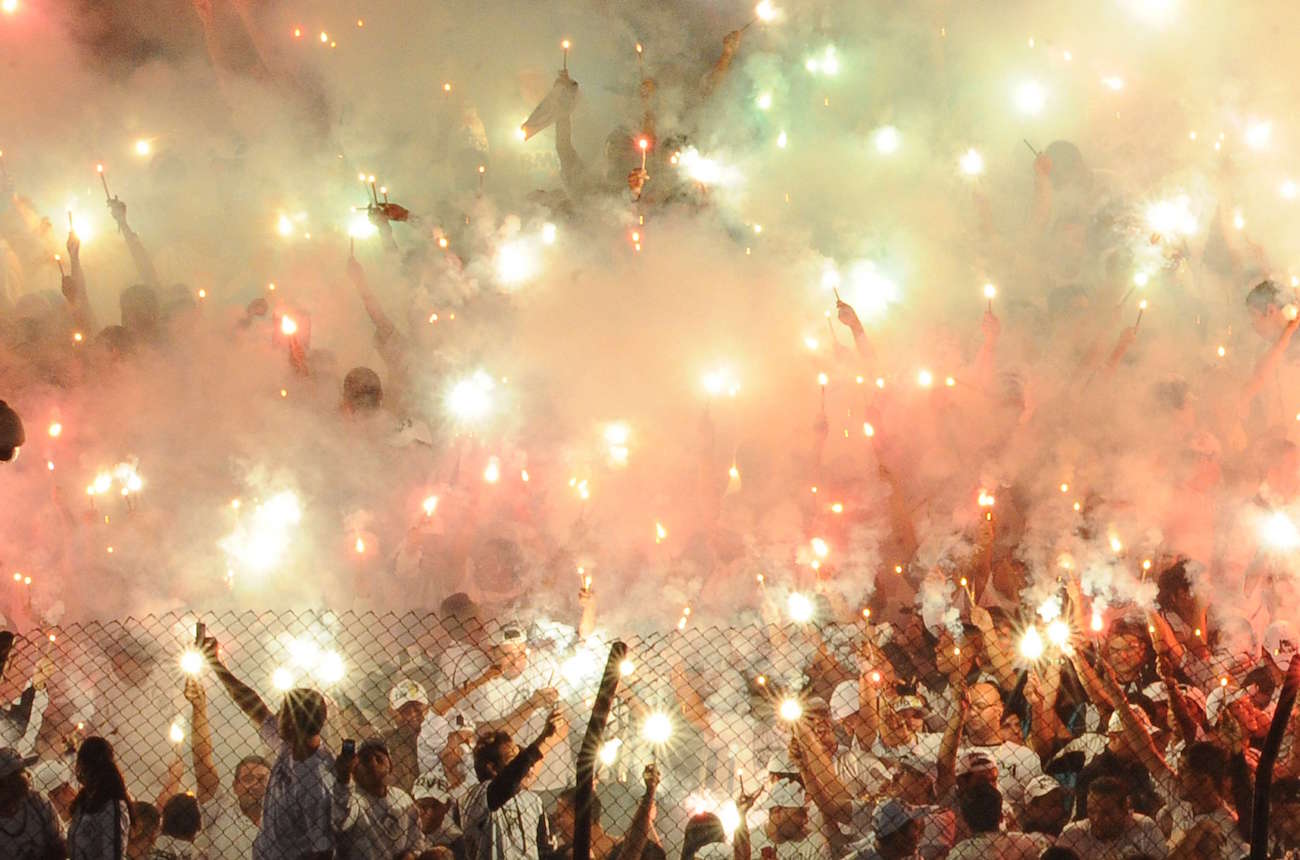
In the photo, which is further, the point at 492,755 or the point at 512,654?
the point at 512,654

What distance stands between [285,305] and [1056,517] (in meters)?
10.1

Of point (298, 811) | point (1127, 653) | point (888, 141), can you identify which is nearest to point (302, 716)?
point (298, 811)

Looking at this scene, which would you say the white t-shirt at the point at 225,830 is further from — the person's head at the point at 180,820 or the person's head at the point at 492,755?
the person's head at the point at 492,755

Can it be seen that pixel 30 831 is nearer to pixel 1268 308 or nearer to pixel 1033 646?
pixel 1033 646

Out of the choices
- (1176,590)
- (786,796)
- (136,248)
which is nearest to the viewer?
(786,796)

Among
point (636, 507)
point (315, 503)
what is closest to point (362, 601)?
point (315, 503)

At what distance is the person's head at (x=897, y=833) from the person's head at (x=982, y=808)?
0.79 ft

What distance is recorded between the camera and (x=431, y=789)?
16.7ft

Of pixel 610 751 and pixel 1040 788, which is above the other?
pixel 610 751

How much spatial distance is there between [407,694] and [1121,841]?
4028 mm

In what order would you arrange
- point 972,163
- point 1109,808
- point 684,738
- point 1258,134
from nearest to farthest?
point 1109,808, point 684,738, point 1258,134, point 972,163

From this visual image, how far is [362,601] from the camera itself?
34.6 ft

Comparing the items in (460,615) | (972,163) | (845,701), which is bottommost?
(845,701)

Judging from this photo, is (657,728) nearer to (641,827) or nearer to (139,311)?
(641,827)
